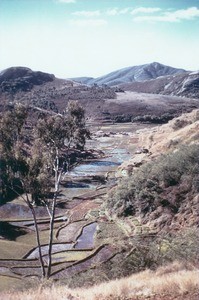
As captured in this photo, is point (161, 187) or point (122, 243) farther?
point (161, 187)

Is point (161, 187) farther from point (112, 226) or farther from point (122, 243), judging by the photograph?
point (122, 243)

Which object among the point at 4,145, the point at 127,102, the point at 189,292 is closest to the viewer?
the point at 189,292

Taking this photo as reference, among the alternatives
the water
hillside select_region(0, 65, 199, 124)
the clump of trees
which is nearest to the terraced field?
the water

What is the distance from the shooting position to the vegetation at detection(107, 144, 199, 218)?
3875cm

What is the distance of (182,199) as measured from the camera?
38312 millimetres

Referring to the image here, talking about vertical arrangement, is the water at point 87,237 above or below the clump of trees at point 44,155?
below

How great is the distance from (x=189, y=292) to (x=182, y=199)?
27.2 m

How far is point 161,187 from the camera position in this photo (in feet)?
135

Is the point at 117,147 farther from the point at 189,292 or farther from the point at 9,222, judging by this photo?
the point at 189,292

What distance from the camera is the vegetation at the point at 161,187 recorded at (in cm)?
3875

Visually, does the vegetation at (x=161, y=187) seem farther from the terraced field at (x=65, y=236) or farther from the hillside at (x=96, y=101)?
the hillside at (x=96, y=101)

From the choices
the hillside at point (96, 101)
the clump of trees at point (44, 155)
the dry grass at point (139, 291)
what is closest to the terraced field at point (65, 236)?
the clump of trees at point (44, 155)

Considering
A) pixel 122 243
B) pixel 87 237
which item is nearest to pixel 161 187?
pixel 87 237

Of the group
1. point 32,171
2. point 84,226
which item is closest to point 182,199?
point 84,226
